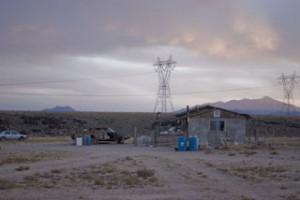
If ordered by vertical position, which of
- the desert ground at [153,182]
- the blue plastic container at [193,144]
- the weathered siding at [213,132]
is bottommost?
the desert ground at [153,182]

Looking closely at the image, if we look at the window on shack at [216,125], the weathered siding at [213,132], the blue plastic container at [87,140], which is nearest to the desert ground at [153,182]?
the weathered siding at [213,132]

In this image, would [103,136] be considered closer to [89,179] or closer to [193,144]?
[193,144]

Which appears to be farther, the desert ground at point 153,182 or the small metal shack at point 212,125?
the small metal shack at point 212,125

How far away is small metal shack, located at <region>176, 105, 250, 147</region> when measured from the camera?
152 ft

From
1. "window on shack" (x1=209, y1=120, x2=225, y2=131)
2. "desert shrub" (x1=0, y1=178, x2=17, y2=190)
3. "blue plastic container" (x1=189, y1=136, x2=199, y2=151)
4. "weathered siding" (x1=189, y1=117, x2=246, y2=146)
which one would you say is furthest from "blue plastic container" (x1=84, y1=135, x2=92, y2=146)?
"desert shrub" (x1=0, y1=178, x2=17, y2=190)

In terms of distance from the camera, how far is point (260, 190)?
15898mm

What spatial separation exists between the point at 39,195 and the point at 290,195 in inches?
282

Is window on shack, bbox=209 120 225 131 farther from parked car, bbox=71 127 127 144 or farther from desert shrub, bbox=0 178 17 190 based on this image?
desert shrub, bbox=0 178 17 190

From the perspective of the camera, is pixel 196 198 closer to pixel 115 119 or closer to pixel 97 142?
pixel 97 142

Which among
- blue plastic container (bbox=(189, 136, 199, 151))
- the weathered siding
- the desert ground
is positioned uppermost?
the weathered siding

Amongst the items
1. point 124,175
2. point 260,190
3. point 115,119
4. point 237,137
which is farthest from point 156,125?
point 115,119

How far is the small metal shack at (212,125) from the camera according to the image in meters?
46.5

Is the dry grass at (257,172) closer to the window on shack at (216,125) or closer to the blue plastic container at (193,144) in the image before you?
the blue plastic container at (193,144)

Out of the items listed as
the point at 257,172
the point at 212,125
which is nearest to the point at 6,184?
the point at 257,172
